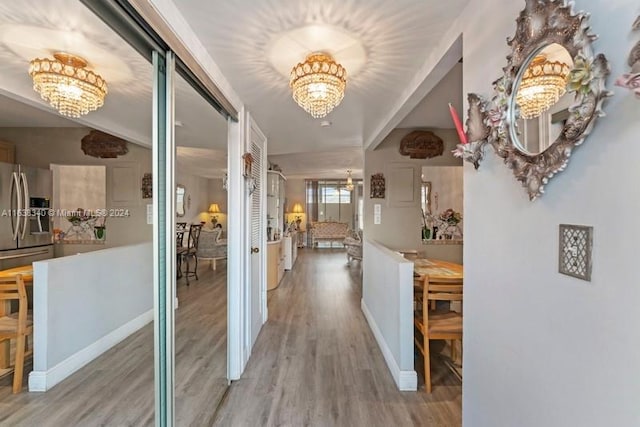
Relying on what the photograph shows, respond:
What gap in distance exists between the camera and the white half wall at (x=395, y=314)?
8.18ft

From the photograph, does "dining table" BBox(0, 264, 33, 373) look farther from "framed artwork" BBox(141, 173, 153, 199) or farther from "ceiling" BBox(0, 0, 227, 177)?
"framed artwork" BBox(141, 173, 153, 199)

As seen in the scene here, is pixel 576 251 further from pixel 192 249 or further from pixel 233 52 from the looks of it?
pixel 192 249

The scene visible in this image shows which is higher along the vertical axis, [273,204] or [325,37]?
[325,37]

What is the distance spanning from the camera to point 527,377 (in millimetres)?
1064

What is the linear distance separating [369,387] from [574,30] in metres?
2.55

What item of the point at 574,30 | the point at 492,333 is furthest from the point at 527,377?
the point at 574,30

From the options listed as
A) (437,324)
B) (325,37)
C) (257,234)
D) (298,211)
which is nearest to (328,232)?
(298,211)

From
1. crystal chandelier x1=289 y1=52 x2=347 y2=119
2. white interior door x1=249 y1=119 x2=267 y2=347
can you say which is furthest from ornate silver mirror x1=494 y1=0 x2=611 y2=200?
white interior door x1=249 y1=119 x2=267 y2=347

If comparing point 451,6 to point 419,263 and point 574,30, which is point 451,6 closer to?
point 574,30

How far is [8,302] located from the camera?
0.94 m

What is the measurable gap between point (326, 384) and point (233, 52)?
2.53 m

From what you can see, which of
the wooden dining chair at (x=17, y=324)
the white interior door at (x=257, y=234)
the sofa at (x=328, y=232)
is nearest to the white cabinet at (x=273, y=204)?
the white interior door at (x=257, y=234)

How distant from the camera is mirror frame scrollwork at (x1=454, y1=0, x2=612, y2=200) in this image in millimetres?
774

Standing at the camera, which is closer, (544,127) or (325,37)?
(544,127)
